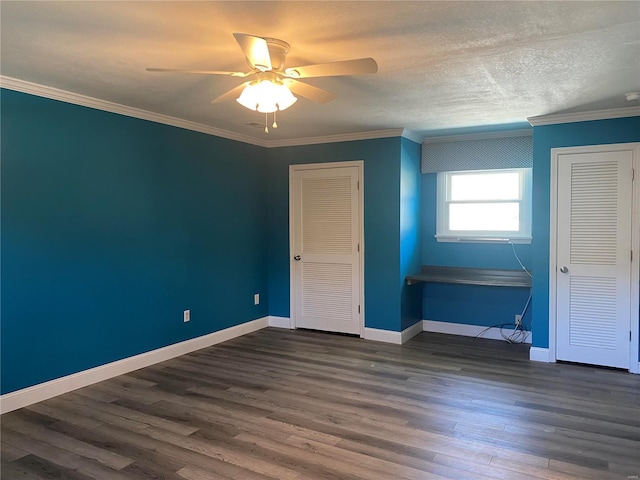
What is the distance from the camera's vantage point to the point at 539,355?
4410 mm

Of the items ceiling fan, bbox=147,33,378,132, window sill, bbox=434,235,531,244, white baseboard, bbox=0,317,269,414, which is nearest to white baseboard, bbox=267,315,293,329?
white baseboard, bbox=0,317,269,414

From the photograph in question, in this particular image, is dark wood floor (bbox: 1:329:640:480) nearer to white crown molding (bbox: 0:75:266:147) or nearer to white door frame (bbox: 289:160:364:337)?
white door frame (bbox: 289:160:364:337)

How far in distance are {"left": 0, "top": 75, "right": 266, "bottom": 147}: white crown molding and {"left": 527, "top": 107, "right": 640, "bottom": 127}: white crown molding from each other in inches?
123

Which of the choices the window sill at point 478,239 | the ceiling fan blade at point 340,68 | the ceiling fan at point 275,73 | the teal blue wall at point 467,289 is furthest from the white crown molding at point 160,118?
the ceiling fan blade at point 340,68

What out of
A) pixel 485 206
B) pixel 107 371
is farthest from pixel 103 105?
pixel 485 206

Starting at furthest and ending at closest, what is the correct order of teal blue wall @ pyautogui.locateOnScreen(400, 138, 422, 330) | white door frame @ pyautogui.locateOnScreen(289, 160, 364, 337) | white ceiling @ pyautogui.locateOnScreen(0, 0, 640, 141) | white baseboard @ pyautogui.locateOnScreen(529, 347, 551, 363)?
1. white door frame @ pyautogui.locateOnScreen(289, 160, 364, 337)
2. teal blue wall @ pyautogui.locateOnScreen(400, 138, 422, 330)
3. white baseboard @ pyautogui.locateOnScreen(529, 347, 551, 363)
4. white ceiling @ pyautogui.locateOnScreen(0, 0, 640, 141)

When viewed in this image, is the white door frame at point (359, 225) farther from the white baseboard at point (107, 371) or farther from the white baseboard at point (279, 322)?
the white baseboard at point (107, 371)

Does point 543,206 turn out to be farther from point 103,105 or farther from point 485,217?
point 103,105

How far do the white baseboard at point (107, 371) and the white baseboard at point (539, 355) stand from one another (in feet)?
10.2

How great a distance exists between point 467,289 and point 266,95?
3869mm

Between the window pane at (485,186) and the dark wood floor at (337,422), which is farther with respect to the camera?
the window pane at (485,186)

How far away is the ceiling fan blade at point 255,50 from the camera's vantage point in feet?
6.59

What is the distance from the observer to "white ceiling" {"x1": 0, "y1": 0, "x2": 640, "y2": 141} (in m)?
2.13

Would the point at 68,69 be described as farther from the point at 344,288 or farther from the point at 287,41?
the point at 344,288
